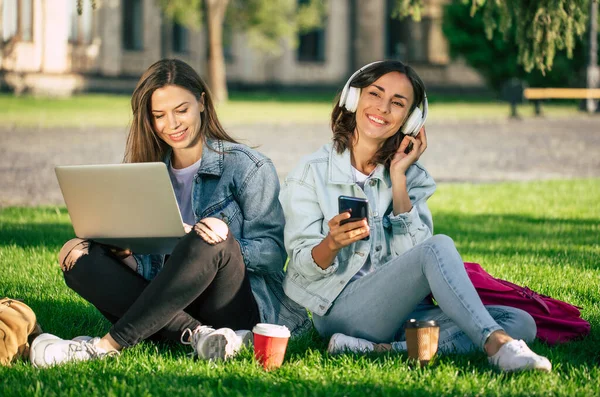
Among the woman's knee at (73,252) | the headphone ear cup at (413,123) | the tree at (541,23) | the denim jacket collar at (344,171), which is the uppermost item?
the tree at (541,23)

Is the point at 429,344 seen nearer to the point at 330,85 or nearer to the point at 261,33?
the point at 261,33

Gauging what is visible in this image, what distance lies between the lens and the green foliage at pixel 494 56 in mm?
32719

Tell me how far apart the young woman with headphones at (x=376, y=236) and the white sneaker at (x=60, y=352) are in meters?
0.84

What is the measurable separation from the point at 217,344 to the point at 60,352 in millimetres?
608

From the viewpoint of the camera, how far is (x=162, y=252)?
4344 mm

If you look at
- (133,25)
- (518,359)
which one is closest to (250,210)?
(518,359)

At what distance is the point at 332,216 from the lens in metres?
4.31

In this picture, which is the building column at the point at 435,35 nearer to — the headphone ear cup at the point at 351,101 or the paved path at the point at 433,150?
the paved path at the point at 433,150

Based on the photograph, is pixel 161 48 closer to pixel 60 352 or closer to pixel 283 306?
pixel 283 306

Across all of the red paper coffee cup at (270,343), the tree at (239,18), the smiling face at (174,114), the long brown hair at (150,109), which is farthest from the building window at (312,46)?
the red paper coffee cup at (270,343)

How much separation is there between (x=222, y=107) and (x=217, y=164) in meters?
22.9

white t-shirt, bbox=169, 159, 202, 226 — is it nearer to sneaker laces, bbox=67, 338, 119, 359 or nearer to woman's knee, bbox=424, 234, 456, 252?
sneaker laces, bbox=67, 338, 119, 359

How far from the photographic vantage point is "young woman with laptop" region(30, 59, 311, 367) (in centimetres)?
406

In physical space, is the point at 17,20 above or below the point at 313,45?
above
